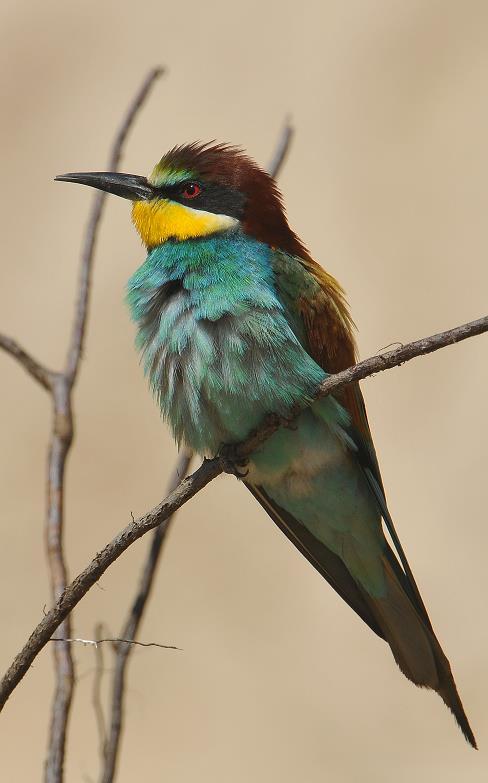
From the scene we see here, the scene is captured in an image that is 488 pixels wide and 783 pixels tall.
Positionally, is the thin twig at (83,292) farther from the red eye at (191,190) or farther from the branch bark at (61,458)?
the red eye at (191,190)

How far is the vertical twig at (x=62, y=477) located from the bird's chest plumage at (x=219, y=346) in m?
0.10

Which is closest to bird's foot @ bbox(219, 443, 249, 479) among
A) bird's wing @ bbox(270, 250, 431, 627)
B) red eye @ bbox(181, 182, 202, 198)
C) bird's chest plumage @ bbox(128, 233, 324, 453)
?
bird's chest plumage @ bbox(128, 233, 324, 453)

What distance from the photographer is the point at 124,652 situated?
140cm

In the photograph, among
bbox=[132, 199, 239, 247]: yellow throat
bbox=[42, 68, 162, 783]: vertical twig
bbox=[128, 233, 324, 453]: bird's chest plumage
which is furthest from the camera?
bbox=[132, 199, 239, 247]: yellow throat

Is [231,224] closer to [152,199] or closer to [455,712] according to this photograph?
[152,199]

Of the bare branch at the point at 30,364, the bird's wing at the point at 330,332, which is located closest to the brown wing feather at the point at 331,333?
the bird's wing at the point at 330,332

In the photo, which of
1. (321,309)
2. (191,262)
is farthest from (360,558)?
(191,262)

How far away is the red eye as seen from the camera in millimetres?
1779

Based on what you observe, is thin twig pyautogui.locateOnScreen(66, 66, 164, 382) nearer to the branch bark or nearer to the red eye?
the branch bark

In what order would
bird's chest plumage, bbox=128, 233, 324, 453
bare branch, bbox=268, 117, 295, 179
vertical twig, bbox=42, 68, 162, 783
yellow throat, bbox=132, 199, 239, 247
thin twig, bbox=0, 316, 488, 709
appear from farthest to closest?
1. bare branch, bbox=268, 117, 295, 179
2. yellow throat, bbox=132, 199, 239, 247
3. bird's chest plumage, bbox=128, 233, 324, 453
4. vertical twig, bbox=42, 68, 162, 783
5. thin twig, bbox=0, 316, 488, 709

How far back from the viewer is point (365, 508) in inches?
69.2

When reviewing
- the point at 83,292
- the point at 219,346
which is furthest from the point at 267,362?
the point at 83,292

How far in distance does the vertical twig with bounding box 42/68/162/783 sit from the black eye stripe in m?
0.11

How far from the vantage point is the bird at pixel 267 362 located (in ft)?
5.12
